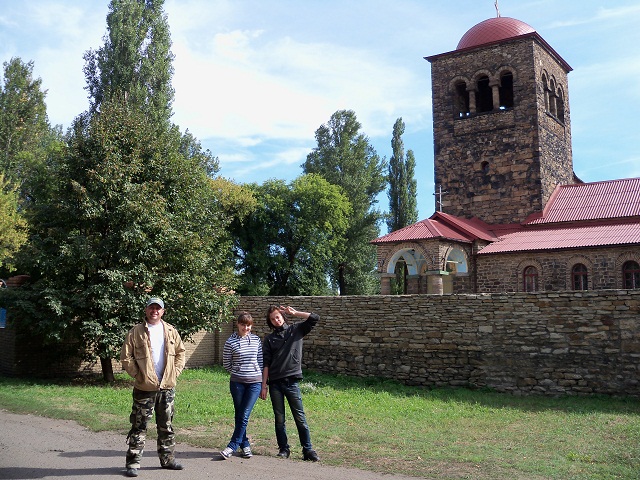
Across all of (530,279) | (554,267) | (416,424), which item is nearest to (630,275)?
(554,267)

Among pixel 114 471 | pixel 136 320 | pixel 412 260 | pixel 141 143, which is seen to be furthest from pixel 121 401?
pixel 412 260

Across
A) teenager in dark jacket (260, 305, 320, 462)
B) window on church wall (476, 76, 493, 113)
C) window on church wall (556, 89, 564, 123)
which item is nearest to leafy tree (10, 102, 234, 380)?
teenager in dark jacket (260, 305, 320, 462)

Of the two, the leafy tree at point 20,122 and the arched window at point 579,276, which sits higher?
the leafy tree at point 20,122

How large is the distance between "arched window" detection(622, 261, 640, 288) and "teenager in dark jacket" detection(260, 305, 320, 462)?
17081 millimetres

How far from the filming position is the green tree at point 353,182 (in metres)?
40.6

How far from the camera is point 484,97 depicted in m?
27.4

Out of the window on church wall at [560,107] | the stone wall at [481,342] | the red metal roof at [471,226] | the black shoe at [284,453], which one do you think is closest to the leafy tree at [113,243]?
the stone wall at [481,342]

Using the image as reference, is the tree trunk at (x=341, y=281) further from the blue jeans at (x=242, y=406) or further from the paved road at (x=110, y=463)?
the blue jeans at (x=242, y=406)

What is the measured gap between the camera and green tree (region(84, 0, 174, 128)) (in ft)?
74.7

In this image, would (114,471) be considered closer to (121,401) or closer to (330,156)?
(121,401)

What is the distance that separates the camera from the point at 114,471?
5969 millimetres

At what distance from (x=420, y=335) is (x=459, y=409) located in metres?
3.33

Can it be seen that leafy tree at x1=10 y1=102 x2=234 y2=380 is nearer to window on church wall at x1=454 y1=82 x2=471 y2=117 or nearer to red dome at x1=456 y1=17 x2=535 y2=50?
window on church wall at x1=454 y1=82 x2=471 y2=117

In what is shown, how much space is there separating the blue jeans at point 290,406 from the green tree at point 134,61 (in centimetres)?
1759
